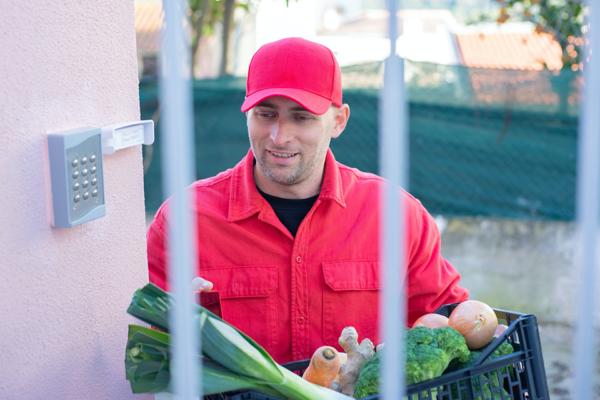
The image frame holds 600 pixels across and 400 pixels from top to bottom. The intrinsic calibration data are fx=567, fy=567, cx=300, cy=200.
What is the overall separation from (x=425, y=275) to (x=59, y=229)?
121 cm

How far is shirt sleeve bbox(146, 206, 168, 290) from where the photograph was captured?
186 cm

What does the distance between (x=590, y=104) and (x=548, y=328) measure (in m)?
3.99

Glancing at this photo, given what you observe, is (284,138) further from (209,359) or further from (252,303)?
(209,359)

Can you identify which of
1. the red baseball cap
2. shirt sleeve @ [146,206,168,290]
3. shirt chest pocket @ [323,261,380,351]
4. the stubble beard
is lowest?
shirt chest pocket @ [323,261,380,351]

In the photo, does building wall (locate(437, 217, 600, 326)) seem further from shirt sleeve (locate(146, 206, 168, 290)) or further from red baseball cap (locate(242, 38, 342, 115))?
shirt sleeve (locate(146, 206, 168, 290))

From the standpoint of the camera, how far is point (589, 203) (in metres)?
0.78

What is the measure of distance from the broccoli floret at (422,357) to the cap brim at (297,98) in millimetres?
884

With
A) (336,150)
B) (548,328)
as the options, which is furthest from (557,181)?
(336,150)

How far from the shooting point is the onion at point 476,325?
1266mm

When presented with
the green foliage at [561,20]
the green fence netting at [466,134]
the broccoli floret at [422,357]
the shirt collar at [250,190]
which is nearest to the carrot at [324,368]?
the broccoli floret at [422,357]

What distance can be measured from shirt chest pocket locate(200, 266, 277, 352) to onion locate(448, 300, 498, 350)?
2.26 feet

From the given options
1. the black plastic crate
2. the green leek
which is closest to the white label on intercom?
the green leek

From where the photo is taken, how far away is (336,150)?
4648 millimetres

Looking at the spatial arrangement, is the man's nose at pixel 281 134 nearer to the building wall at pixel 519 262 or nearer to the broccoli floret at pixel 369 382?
the broccoli floret at pixel 369 382
